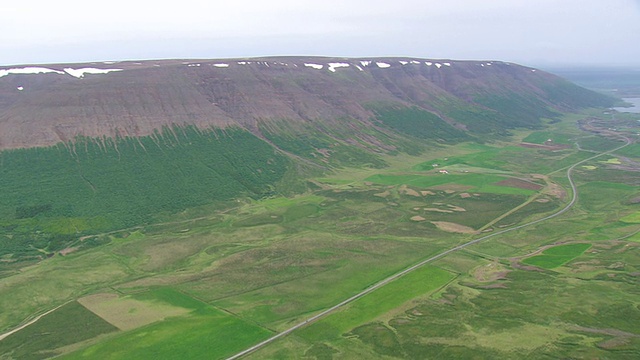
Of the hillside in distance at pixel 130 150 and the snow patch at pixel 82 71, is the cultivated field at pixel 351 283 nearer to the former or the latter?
the hillside in distance at pixel 130 150

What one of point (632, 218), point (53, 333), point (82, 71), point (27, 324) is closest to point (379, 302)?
point (53, 333)

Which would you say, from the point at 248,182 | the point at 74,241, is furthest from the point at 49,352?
the point at 248,182

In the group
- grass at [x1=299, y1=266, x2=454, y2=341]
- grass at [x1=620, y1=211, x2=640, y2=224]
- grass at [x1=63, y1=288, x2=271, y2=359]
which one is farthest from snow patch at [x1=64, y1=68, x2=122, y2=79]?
grass at [x1=620, y1=211, x2=640, y2=224]

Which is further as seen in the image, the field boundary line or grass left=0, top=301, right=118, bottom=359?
the field boundary line

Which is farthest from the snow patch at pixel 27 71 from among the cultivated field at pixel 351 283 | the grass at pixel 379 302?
the grass at pixel 379 302

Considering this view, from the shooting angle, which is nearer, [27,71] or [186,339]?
[186,339]

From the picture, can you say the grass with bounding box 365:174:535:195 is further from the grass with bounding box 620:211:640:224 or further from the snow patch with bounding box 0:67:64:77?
the snow patch with bounding box 0:67:64:77

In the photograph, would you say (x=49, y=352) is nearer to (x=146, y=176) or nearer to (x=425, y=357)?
(x=425, y=357)

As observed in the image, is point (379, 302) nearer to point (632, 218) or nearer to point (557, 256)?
point (557, 256)

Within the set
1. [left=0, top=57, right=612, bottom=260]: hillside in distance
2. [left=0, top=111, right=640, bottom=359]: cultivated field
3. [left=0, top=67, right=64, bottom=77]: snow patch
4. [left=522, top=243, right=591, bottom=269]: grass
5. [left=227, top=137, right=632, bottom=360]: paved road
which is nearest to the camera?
[left=0, top=111, right=640, bottom=359]: cultivated field
